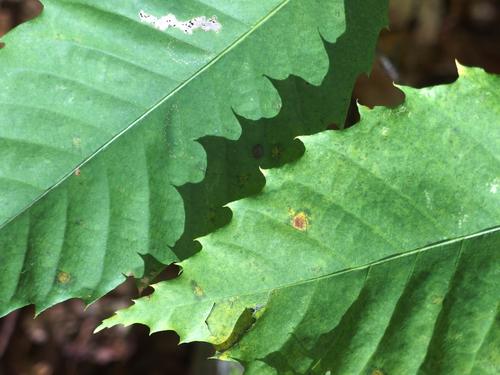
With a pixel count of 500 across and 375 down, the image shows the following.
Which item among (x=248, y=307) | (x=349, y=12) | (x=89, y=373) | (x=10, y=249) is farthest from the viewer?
(x=89, y=373)

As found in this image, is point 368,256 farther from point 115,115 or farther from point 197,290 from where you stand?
point 115,115

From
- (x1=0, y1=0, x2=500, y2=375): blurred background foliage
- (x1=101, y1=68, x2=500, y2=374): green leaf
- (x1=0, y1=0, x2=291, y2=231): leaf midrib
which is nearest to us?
(x1=101, y1=68, x2=500, y2=374): green leaf

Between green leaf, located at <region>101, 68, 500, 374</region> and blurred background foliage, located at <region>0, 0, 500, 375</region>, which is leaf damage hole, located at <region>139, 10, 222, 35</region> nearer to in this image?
green leaf, located at <region>101, 68, 500, 374</region>

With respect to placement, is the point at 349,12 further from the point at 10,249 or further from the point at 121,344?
the point at 121,344

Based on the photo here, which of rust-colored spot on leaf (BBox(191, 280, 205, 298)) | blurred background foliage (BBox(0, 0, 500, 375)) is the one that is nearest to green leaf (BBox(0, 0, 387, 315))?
rust-colored spot on leaf (BBox(191, 280, 205, 298))

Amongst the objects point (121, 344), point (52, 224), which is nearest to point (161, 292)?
point (52, 224)

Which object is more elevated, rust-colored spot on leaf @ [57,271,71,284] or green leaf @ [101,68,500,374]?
green leaf @ [101,68,500,374]
